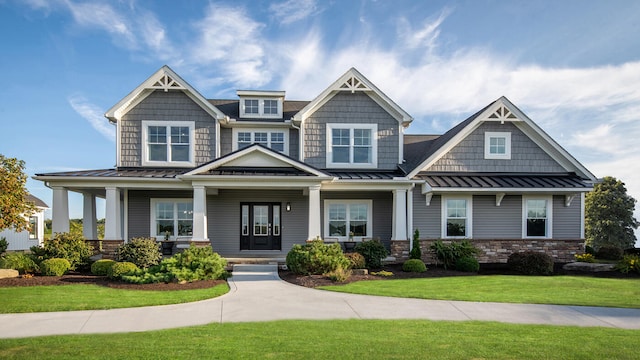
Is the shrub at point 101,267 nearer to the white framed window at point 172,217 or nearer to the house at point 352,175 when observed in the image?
the house at point 352,175

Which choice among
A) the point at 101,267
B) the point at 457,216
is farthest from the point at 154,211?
the point at 457,216

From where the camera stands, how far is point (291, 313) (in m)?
8.71

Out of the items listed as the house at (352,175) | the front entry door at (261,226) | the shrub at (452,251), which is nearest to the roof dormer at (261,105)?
the house at (352,175)

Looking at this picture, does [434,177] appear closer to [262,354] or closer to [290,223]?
[290,223]

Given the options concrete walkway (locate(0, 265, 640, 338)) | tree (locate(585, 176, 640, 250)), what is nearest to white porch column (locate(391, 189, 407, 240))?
concrete walkway (locate(0, 265, 640, 338))

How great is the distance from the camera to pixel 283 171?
15.5 metres

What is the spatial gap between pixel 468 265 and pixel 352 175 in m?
5.67

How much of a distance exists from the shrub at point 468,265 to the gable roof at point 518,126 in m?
4.01

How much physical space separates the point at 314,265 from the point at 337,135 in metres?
6.83

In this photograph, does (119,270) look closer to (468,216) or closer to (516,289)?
(516,289)

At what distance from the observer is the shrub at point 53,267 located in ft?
41.2

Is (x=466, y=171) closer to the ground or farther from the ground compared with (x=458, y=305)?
farther from the ground

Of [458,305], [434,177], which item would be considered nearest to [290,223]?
[434,177]

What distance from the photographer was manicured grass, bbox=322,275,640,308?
33.6ft
